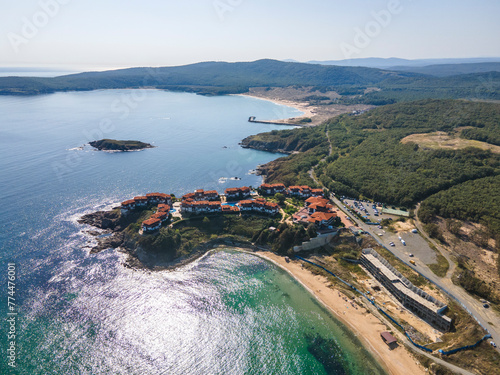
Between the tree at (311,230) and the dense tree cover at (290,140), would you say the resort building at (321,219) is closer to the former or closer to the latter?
the tree at (311,230)

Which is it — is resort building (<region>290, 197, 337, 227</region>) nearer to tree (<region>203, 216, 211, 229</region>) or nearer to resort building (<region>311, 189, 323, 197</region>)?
resort building (<region>311, 189, 323, 197</region>)

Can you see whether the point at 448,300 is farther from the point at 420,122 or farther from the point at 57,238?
the point at 420,122

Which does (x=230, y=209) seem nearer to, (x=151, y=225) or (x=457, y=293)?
(x=151, y=225)

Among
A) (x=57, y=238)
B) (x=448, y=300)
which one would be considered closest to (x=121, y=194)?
(x=57, y=238)

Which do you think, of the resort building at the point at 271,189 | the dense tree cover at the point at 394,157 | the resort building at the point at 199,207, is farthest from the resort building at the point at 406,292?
the resort building at the point at 199,207

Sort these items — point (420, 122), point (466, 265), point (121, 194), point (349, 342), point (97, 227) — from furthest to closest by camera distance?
point (420, 122) < point (121, 194) < point (97, 227) < point (466, 265) < point (349, 342)

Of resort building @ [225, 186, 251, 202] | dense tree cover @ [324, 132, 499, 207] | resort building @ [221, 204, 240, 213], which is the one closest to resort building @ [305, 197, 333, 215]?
dense tree cover @ [324, 132, 499, 207]
